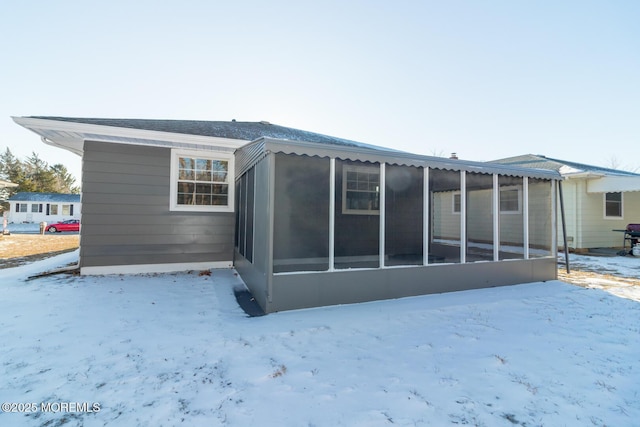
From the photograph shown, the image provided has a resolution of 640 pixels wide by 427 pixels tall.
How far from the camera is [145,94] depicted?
10.9 metres

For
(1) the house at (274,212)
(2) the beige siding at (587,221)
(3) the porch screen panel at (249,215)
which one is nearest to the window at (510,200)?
(2) the beige siding at (587,221)

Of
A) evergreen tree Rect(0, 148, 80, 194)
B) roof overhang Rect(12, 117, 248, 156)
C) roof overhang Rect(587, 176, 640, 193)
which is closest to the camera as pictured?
roof overhang Rect(12, 117, 248, 156)

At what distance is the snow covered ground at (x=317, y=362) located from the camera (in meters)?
2.10

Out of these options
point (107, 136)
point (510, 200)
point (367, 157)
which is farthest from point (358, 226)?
point (510, 200)

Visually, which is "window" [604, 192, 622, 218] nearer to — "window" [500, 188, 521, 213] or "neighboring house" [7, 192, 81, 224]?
"window" [500, 188, 521, 213]

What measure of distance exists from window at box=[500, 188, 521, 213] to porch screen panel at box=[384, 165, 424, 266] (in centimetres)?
506

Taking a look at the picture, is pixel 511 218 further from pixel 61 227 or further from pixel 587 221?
pixel 61 227

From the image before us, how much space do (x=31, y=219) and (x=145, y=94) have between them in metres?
30.1

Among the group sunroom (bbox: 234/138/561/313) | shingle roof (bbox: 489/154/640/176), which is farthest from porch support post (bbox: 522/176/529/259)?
shingle roof (bbox: 489/154/640/176)

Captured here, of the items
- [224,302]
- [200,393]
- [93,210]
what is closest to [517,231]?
[224,302]

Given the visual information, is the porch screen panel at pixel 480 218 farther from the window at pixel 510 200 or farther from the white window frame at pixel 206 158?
the white window frame at pixel 206 158

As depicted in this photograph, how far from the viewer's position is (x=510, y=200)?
1164cm

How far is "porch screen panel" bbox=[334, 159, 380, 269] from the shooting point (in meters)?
7.47

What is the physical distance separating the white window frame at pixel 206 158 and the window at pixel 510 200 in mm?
10047
